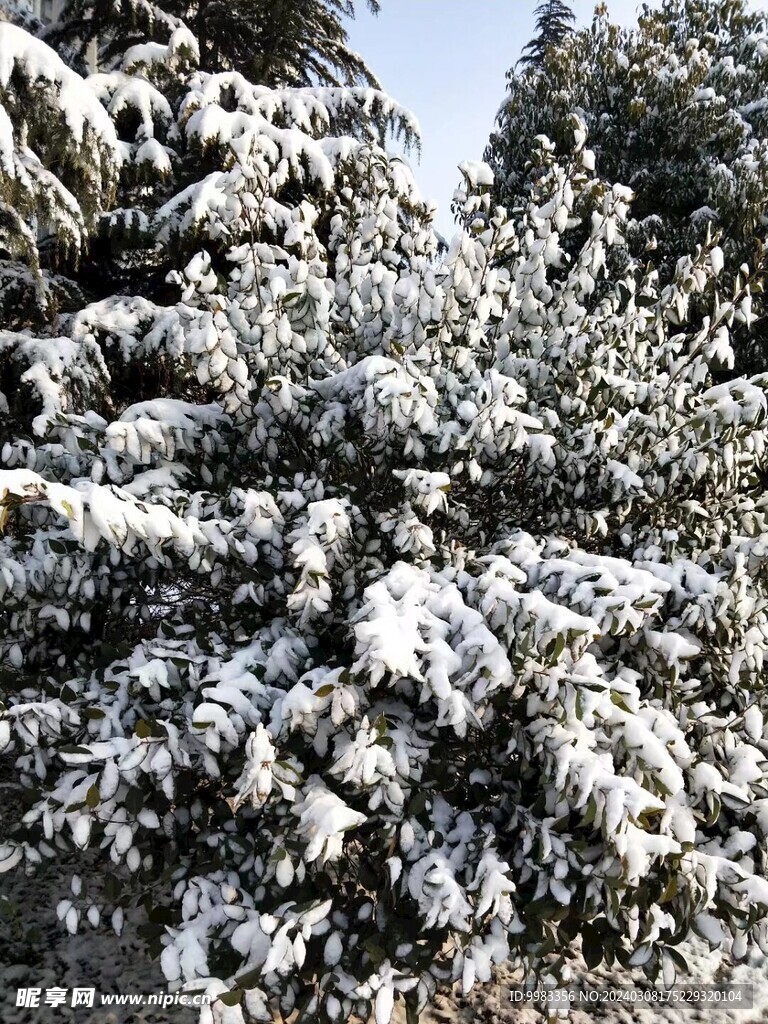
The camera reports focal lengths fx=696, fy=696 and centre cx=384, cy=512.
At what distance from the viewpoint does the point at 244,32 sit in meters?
7.61

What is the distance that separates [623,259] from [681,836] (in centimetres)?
608

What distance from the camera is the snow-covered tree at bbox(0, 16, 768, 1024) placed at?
5.02 feet

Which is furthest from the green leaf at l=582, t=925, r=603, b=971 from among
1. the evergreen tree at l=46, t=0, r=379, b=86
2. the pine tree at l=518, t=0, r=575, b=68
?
the pine tree at l=518, t=0, r=575, b=68

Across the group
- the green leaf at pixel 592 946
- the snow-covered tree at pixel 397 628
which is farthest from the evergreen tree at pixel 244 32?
the green leaf at pixel 592 946

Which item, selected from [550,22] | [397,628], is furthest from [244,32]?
[550,22]

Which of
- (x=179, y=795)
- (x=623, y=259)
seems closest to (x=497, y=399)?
(x=179, y=795)

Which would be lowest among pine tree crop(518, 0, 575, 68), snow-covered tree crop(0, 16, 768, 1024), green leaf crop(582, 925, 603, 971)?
green leaf crop(582, 925, 603, 971)

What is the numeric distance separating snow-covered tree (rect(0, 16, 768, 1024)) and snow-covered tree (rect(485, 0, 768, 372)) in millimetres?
4248

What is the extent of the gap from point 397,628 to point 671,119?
7.70 meters

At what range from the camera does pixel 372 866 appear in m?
1.73

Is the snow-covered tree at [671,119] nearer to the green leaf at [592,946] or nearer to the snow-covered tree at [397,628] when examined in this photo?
the snow-covered tree at [397,628]

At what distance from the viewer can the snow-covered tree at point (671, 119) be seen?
21.1ft

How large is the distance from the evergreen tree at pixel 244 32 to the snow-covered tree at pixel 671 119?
88.9 inches

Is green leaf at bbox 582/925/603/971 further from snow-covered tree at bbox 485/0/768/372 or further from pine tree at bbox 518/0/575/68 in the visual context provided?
pine tree at bbox 518/0/575/68
